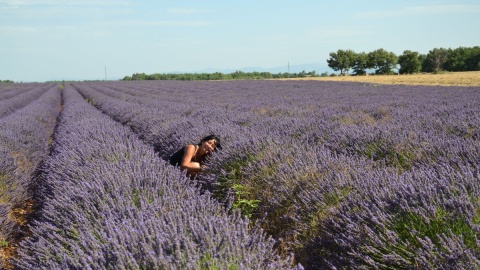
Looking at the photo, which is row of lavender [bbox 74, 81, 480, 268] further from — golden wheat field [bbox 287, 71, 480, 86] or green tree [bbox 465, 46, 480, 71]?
green tree [bbox 465, 46, 480, 71]

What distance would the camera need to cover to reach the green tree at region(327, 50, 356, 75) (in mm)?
64250

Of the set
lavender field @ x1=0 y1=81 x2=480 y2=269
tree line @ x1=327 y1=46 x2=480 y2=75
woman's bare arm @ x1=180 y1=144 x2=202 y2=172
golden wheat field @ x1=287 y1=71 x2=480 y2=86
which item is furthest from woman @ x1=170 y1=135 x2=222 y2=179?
tree line @ x1=327 y1=46 x2=480 y2=75

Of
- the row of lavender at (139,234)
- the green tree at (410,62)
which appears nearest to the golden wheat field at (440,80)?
the row of lavender at (139,234)

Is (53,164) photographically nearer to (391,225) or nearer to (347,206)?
(347,206)

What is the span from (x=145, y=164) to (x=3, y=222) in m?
1.18

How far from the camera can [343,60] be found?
A: 212 feet

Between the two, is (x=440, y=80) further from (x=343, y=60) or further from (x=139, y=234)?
(x=343, y=60)

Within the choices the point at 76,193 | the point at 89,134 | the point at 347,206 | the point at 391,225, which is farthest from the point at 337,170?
the point at 89,134

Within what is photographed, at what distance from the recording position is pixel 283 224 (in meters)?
2.96

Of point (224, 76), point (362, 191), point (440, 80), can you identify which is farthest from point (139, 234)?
point (224, 76)

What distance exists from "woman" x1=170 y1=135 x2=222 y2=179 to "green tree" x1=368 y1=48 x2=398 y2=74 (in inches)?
2370

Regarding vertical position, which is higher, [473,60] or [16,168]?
[473,60]

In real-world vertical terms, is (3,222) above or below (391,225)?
below

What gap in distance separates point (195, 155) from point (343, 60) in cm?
6289
